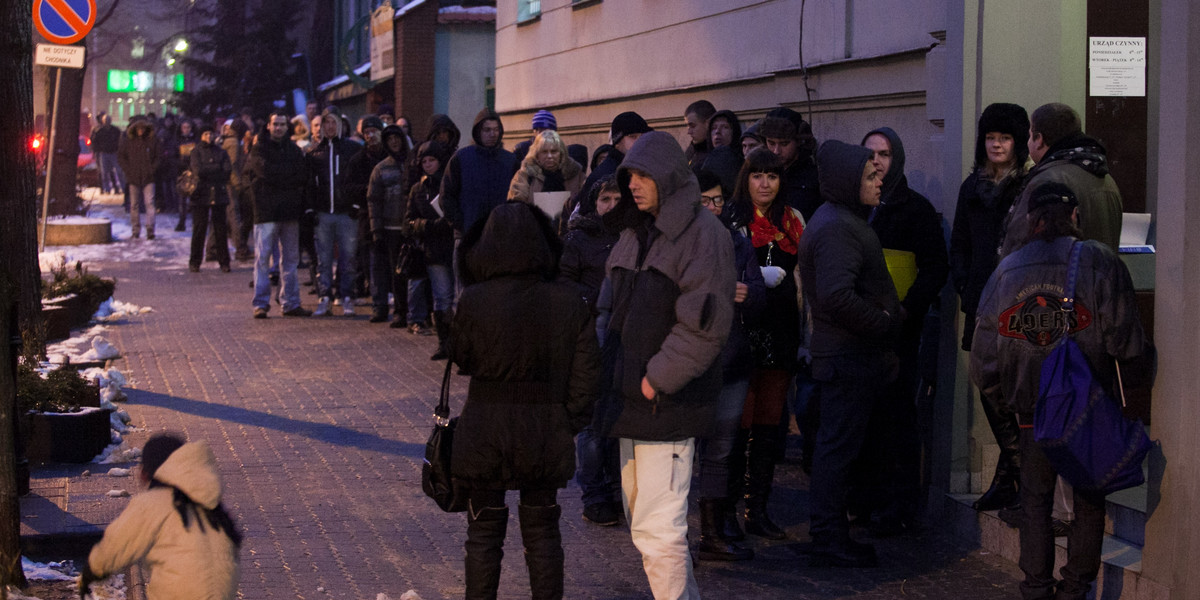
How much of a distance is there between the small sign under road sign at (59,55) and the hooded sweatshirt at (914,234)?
11.2m

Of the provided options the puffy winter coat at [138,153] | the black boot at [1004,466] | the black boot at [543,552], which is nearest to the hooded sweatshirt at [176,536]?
the black boot at [543,552]

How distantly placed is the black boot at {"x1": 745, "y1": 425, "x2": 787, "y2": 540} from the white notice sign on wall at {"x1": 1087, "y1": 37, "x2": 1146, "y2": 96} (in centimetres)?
262

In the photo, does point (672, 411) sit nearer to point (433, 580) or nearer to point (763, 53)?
point (433, 580)

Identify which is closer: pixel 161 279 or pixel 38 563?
pixel 38 563

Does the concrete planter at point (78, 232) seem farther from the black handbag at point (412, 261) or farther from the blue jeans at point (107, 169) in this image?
the black handbag at point (412, 261)

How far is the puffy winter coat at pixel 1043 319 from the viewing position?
18.3 ft

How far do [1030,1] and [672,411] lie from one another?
10.3ft

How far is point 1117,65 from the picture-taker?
796cm

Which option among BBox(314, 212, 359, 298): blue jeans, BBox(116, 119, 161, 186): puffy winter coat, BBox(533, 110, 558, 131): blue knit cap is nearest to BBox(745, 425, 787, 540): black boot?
BBox(533, 110, 558, 131): blue knit cap

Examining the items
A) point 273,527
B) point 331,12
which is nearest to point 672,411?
point 273,527

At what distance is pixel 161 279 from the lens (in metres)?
20.2

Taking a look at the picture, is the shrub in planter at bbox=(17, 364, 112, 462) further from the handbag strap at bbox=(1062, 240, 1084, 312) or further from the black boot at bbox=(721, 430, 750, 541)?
the handbag strap at bbox=(1062, 240, 1084, 312)

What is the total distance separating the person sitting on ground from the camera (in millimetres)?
4473

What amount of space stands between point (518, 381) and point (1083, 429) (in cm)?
212
